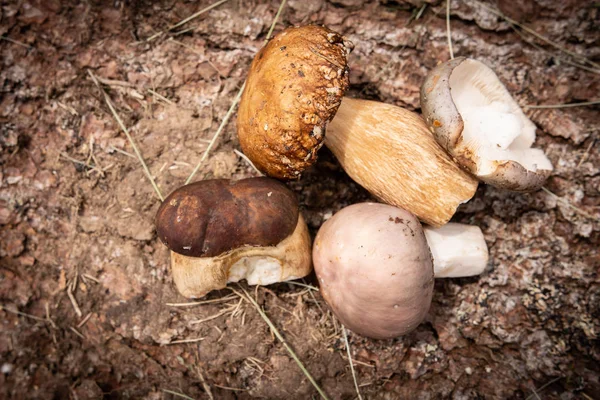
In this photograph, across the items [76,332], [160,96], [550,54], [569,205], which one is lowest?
[76,332]

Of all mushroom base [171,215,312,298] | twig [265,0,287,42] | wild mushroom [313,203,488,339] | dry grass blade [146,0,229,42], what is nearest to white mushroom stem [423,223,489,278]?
wild mushroom [313,203,488,339]

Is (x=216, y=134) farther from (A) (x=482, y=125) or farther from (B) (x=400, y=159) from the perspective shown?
(A) (x=482, y=125)

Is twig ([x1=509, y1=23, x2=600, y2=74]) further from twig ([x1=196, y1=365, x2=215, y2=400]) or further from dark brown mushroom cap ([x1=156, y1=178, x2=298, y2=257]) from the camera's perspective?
twig ([x1=196, y1=365, x2=215, y2=400])

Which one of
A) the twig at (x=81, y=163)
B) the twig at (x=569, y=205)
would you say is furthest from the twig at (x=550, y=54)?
the twig at (x=81, y=163)

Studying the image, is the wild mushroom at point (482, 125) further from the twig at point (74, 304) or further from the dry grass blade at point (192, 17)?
the twig at point (74, 304)

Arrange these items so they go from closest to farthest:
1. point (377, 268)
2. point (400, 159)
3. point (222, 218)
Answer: point (377, 268) < point (222, 218) < point (400, 159)

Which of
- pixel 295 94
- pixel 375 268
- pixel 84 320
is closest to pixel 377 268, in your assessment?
pixel 375 268
